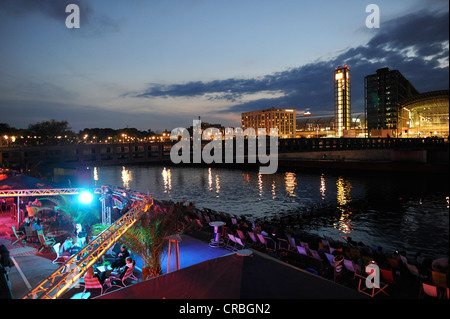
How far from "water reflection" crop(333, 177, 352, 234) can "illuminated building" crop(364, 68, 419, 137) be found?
10712 centimetres

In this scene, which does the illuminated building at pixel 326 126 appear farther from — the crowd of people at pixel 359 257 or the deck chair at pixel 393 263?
the deck chair at pixel 393 263

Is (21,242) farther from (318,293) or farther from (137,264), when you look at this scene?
(318,293)

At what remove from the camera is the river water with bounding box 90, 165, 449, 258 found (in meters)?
21.5

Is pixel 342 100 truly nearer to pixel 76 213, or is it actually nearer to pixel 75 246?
pixel 76 213

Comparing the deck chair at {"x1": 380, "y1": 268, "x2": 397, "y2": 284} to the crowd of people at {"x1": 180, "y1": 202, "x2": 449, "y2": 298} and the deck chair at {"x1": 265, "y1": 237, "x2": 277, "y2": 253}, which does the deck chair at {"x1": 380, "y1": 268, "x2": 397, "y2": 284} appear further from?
the deck chair at {"x1": 265, "y1": 237, "x2": 277, "y2": 253}

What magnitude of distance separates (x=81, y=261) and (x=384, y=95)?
558 feet

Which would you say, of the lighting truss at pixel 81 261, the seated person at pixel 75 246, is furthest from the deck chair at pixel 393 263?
the seated person at pixel 75 246

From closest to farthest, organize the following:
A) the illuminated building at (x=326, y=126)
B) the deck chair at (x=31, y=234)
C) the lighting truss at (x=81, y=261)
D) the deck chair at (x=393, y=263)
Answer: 1. the lighting truss at (x=81, y=261)
2. the deck chair at (x=393, y=263)
3. the deck chair at (x=31, y=234)
4. the illuminated building at (x=326, y=126)

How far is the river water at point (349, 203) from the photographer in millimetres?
21547

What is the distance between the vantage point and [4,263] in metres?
9.39

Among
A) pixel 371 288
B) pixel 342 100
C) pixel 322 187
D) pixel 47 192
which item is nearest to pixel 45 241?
pixel 47 192

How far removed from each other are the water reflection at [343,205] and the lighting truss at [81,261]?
1903 centimetres

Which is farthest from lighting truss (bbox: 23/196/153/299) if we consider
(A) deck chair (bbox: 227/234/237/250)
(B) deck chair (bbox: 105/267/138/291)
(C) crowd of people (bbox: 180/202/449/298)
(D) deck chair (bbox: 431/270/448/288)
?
(D) deck chair (bbox: 431/270/448/288)
